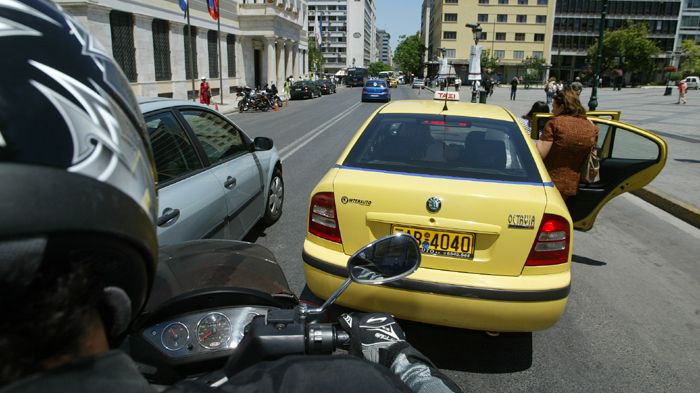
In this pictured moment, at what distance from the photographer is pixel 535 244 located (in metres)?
3.07

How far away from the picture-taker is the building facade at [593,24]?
310ft

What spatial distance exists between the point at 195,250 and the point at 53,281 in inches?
63.4

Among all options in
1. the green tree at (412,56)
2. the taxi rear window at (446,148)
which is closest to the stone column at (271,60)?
the taxi rear window at (446,148)

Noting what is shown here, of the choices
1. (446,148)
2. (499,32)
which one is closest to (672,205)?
(446,148)

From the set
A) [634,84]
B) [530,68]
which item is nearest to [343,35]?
[530,68]

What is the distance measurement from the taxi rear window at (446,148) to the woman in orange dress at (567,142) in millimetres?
1111

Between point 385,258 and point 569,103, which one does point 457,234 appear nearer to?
point 385,258

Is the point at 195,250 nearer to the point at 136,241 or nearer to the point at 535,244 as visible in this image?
the point at 136,241

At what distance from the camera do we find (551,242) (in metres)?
3.10

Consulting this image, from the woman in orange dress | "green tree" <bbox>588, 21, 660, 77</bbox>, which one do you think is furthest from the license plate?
"green tree" <bbox>588, 21, 660, 77</bbox>

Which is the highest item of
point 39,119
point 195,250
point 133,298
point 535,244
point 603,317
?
point 39,119

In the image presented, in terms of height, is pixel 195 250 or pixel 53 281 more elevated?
pixel 53 281

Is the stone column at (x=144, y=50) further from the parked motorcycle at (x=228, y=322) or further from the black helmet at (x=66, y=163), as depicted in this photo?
the black helmet at (x=66, y=163)

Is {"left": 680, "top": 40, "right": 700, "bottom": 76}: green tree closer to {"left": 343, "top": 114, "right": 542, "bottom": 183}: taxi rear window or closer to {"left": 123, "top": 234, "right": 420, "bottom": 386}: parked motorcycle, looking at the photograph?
{"left": 343, "top": 114, "right": 542, "bottom": 183}: taxi rear window
